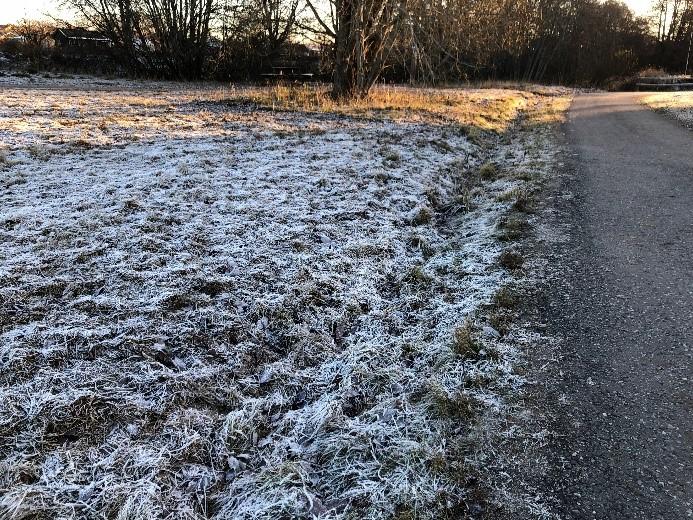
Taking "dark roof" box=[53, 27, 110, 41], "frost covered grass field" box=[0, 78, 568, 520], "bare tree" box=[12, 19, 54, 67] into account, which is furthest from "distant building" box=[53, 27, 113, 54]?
"frost covered grass field" box=[0, 78, 568, 520]

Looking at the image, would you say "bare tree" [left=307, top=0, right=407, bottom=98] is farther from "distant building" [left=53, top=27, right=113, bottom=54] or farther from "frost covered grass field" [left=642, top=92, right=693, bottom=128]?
"distant building" [left=53, top=27, right=113, bottom=54]

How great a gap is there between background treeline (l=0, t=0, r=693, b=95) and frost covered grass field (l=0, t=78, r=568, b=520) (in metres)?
6.76

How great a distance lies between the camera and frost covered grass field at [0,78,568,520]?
2398 mm

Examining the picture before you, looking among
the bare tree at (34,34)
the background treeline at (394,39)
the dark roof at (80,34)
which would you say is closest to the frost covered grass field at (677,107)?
the background treeline at (394,39)

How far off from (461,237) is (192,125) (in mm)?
7020

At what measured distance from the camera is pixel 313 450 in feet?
8.64

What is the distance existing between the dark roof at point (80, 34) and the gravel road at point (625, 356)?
2661cm

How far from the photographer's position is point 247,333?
354 centimetres

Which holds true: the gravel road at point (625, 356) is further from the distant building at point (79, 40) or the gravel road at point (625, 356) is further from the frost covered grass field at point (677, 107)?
the distant building at point (79, 40)

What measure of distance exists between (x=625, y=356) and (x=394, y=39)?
11.5m

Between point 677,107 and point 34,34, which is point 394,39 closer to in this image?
point 677,107

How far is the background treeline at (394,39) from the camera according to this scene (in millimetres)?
12531

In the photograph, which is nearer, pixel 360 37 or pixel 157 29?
pixel 360 37

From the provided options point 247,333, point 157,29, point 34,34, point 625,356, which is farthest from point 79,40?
point 625,356
